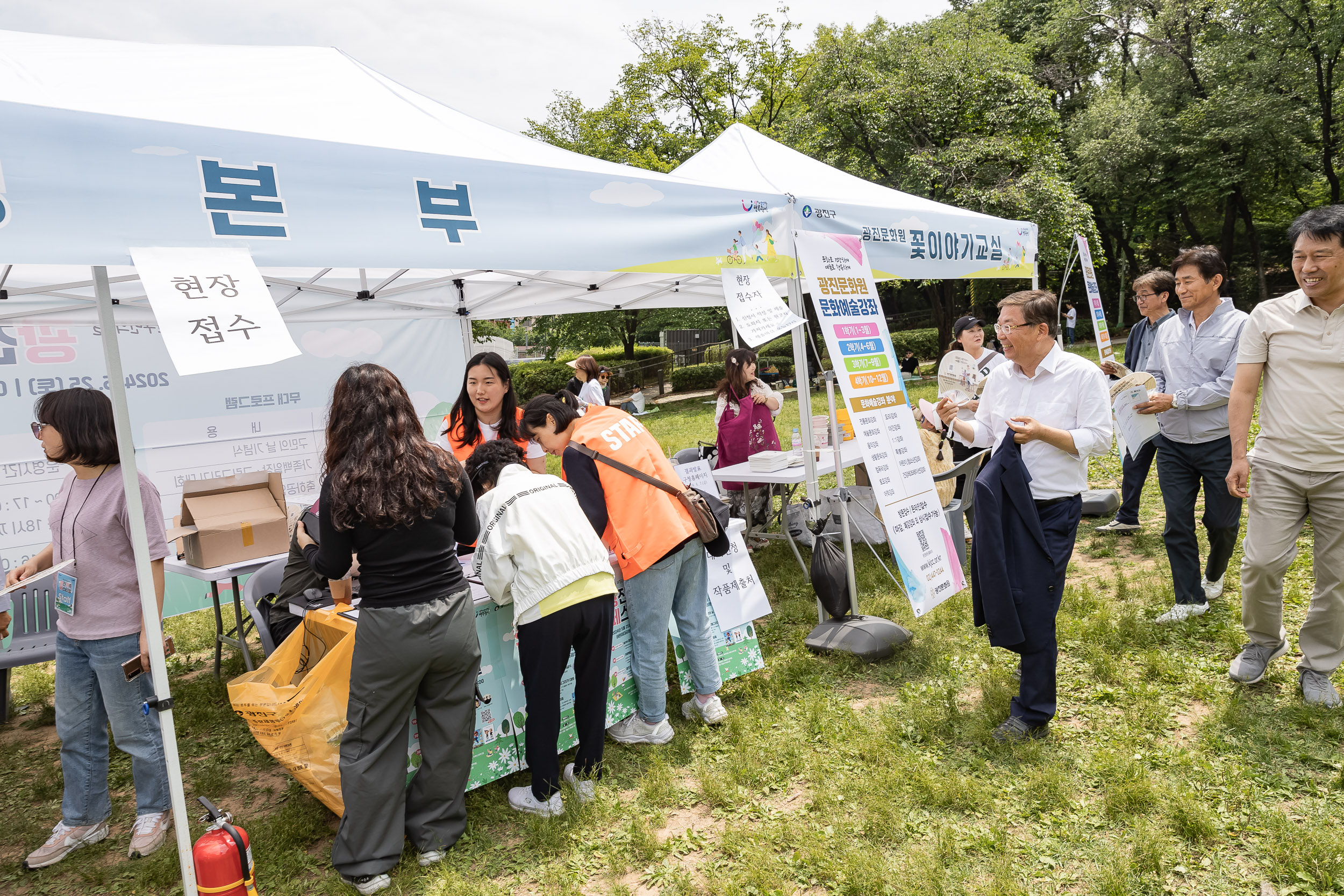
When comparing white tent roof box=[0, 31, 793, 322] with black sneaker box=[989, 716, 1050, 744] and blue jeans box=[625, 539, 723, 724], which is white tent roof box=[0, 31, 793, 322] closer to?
blue jeans box=[625, 539, 723, 724]

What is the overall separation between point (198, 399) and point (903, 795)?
5.15 m

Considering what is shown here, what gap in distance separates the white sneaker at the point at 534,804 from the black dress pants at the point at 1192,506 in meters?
3.29

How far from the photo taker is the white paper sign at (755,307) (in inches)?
144

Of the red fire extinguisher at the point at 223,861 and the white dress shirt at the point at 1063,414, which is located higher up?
the white dress shirt at the point at 1063,414

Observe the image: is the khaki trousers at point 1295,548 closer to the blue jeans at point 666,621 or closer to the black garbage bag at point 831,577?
the black garbage bag at point 831,577

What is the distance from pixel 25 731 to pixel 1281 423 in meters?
6.15

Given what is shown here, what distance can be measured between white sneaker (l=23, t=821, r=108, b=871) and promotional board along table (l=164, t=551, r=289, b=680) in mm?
1050

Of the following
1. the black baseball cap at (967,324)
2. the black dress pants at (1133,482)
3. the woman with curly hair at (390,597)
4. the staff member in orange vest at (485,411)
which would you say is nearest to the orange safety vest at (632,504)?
the woman with curly hair at (390,597)

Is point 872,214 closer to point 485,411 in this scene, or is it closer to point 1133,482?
point 485,411

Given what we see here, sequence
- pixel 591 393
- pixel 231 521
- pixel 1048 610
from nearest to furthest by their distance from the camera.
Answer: pixel 1048 610 → pixel 231 521 → pixel 591 393

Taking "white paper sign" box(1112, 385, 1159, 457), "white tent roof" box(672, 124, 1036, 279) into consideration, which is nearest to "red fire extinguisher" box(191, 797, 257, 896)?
"white tent roof" box(672, 124, 1036, 279)

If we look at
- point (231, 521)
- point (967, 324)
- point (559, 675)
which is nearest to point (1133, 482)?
point (967, 324)

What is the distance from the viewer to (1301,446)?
10.0 feet

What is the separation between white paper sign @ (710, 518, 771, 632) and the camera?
374cm
